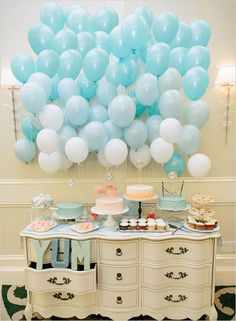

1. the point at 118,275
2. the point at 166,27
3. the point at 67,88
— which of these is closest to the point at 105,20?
the point at 166,27

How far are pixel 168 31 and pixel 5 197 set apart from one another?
194cm

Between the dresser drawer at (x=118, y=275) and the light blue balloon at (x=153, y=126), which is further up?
the light blue balloon at (x=153, y=126)

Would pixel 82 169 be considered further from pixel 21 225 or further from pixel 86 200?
pixel 21 225

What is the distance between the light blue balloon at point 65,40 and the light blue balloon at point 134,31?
36 cm

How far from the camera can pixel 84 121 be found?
6.81 feet

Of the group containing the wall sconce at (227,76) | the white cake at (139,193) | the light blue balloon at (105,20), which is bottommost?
the white cake at (139,193)

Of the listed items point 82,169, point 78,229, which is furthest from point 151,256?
point 82,169

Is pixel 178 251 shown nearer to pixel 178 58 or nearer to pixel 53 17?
pixel 178 58

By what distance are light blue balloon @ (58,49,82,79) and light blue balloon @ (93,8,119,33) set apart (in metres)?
0.32

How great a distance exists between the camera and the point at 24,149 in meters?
2.31

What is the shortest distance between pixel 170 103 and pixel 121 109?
355 mm

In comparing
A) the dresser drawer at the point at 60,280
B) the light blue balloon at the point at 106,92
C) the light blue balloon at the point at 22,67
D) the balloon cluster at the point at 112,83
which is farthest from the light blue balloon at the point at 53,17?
the dresser drawer at the point at 60,280

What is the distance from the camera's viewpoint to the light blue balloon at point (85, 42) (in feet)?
6.76

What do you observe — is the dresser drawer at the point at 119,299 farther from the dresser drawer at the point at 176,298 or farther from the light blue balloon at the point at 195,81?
the light blue balloon at the point at 195,81
